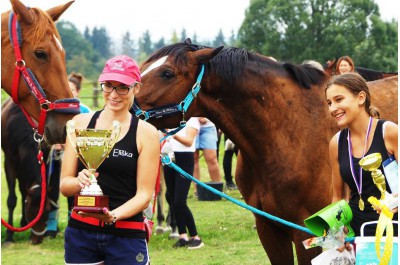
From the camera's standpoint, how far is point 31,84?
15.2 ft

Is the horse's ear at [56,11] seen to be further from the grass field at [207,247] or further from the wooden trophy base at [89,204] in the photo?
the grass field at [207,247]

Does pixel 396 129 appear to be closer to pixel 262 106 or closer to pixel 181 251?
pixel 262 106


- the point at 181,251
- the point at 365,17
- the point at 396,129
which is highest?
the point at 365,17

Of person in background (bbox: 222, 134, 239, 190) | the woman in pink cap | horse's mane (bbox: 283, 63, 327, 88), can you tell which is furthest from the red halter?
person in background (bbox: 222, 134, 239, 190)

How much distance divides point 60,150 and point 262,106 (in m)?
5.34

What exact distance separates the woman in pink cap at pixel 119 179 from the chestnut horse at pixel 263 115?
1254 mm

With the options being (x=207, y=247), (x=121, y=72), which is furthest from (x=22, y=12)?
(x=207, y=247)

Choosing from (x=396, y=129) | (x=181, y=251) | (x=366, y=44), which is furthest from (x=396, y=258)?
(x=366, y=44)

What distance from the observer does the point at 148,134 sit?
11.5 feet

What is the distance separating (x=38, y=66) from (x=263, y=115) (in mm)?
1598

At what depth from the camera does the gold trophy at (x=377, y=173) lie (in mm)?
3354

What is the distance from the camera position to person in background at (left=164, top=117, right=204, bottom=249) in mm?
8180

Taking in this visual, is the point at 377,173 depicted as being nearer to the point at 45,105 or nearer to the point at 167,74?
the point at 167,74

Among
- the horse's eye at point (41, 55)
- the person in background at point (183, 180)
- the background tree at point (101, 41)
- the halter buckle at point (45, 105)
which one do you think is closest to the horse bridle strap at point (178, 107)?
the halter buckle at point (45, 105)
